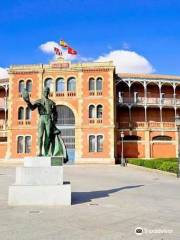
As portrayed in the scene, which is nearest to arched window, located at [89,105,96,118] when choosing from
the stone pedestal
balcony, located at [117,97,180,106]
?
balcony, located at [117,97,180,106]

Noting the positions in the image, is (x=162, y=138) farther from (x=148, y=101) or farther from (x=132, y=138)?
(x=148, y=101)

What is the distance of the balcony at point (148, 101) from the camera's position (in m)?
38.9

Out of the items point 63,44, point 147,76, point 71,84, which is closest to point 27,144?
point 71,84

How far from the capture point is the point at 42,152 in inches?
376

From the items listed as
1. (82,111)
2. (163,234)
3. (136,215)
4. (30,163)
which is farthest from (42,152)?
(82,111)

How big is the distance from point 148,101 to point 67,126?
11002 millimetres

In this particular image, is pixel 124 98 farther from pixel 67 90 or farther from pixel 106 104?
pixel 67 90

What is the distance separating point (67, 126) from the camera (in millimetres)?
36219

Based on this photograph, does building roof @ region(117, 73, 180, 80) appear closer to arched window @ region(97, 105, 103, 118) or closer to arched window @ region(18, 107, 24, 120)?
arched window @ region(97, 105, 103, 118)

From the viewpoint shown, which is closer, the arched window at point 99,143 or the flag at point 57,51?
the arched window at point 99,143

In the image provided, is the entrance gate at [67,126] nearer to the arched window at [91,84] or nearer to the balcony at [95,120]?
the balcony at [95,120]

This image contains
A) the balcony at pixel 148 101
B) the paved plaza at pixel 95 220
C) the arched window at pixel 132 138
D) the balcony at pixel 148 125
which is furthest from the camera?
the balcony at pixel 148 101

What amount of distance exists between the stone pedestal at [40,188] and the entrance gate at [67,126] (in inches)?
1063

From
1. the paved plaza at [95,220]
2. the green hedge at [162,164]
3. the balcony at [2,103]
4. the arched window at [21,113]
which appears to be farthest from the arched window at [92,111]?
the paved plaza at [95,220]
